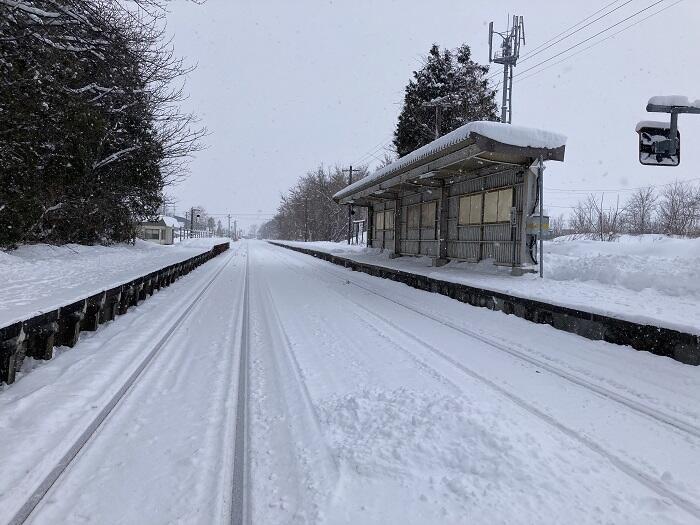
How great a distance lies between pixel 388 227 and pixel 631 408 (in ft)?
77.1

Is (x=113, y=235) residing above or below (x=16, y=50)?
below

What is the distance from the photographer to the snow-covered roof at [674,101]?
6.70 meters

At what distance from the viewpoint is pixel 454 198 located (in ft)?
59.2

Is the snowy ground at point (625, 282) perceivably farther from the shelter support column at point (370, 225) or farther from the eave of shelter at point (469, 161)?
the shelter support column at point (370, 225)

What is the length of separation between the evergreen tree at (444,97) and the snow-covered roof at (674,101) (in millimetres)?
27792

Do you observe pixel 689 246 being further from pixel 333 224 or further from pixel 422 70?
pixel 333 224

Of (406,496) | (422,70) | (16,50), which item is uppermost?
(422,70)

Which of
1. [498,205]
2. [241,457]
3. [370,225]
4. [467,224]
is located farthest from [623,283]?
[370,225]

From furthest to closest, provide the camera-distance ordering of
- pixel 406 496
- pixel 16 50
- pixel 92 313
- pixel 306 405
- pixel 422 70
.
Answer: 1. pixel 422 70
2. pixel 16 50
3. pixel 92 313
4. pixel 306 405
5. pixel 406 496

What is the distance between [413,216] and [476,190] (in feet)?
23.2

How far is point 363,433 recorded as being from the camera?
368cm

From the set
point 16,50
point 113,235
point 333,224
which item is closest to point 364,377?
point 16,50

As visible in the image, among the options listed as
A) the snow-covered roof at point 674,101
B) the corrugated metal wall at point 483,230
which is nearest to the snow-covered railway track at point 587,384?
the snow-covered roof at point 674,101

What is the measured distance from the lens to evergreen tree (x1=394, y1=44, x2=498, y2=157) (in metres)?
34.1
